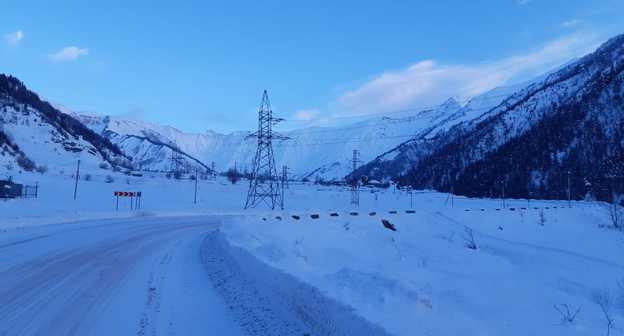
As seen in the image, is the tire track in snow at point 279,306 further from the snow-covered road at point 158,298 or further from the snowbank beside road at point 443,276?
the snowbank beside road at point 443,276

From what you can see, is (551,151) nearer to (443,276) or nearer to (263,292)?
(443,276)

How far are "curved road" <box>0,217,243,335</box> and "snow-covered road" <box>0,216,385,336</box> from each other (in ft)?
0.05

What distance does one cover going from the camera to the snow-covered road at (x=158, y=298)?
5.59 m

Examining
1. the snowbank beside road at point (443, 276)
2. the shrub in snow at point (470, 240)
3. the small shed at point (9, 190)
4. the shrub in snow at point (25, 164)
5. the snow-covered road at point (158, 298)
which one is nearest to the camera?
the snowbank beside road at point (443, 276)

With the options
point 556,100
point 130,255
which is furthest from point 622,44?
point 130,255

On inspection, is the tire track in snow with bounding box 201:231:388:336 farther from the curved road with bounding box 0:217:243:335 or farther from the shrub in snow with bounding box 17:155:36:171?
the shrub in snow with bounding box 17:155:36:171

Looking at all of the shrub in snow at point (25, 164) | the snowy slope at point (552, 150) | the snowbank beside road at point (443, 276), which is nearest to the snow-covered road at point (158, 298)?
the snowbank beside road at point (443, 276)

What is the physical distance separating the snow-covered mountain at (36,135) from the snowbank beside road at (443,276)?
2915 inches

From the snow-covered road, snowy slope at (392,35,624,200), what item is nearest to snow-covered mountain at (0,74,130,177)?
the snow-covered road

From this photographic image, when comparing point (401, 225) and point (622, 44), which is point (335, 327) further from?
point (622, 44)

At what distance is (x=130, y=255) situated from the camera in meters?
12.4

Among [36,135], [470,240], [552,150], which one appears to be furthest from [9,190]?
[552,150]

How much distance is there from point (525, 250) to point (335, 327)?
20.7 m

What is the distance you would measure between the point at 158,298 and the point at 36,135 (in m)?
118
